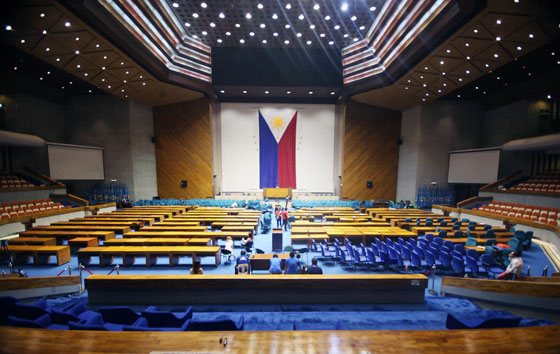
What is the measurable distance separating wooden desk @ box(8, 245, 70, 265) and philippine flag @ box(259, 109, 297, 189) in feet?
47.3

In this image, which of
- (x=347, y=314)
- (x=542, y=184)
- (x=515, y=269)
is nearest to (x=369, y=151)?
(x=542, y=184)

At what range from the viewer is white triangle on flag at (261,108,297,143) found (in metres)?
19.4

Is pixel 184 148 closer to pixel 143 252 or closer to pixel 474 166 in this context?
pixel 143 252

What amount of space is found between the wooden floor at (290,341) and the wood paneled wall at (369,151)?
17.1 metres

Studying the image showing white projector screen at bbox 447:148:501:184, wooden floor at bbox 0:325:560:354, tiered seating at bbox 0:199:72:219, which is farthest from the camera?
white projector screen at bbox 447:148:501:184

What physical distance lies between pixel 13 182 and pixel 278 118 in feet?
55.1

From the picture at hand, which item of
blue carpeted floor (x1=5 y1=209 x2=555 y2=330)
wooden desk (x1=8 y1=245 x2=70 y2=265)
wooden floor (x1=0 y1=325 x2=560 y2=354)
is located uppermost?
wooden floor (x1=0 y1=325 x2=560 y2=354)

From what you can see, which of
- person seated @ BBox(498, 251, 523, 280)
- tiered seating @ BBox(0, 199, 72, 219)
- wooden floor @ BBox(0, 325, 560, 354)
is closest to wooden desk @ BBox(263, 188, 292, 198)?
tiered seating @ BBox(0, 199, 72, 219)

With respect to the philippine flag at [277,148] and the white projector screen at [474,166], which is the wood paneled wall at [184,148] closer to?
the philippine flag at [277,148]

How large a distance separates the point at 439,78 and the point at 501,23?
15.7ft

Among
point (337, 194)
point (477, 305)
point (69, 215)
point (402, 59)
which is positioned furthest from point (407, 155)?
point (69, 215)

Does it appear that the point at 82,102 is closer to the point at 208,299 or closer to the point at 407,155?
the point at 208,299

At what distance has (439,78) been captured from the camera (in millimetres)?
12352

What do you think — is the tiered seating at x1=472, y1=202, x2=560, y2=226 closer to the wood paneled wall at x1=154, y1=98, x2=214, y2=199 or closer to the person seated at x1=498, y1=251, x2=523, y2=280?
the person seated at x1=498, y1=251, x2=523, y2=280
